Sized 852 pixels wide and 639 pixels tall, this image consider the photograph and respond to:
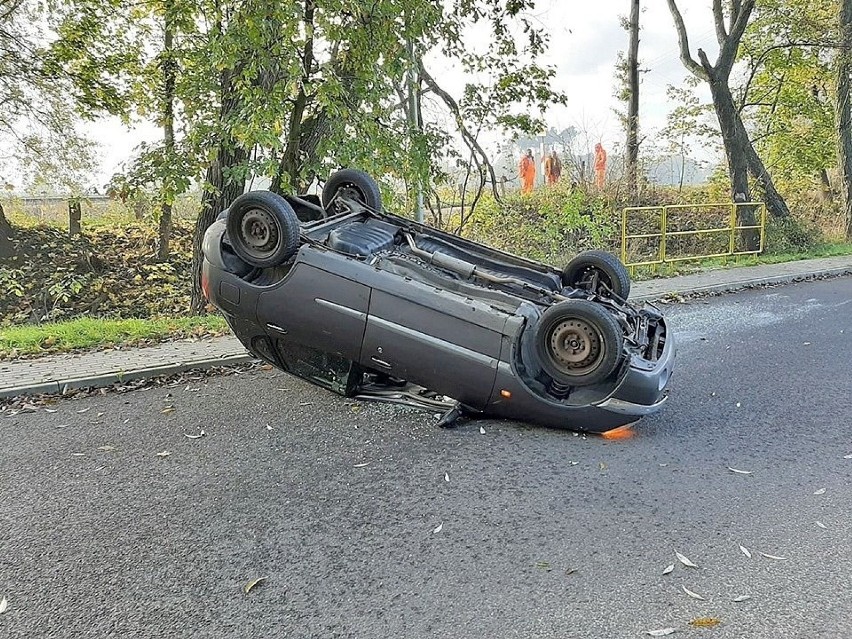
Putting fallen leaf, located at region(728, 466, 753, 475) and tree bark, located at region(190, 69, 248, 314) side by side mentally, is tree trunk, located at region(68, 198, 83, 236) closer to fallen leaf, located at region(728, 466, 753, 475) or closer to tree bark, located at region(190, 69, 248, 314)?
tree bark, located at region(190, 69, 248, 314)

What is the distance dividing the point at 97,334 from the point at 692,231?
1187 centimetres

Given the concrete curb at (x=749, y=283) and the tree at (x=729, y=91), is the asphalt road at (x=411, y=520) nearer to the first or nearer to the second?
the concrete curb at (x=749, y=283)

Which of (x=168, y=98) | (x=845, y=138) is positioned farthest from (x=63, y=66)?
(x=845, y=138)

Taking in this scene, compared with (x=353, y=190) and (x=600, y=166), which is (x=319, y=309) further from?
(x=600, y=166)

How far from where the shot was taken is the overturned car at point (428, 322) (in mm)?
4531

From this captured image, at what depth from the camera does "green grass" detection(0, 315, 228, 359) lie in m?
7.32

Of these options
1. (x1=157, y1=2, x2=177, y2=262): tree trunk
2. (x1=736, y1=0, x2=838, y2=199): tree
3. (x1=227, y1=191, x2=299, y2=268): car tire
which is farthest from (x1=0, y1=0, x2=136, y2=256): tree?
(x1=736, y1=0, x2=838, y2=199): tree

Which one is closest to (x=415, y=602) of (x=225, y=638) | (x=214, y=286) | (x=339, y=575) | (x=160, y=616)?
(x=339, y=575)

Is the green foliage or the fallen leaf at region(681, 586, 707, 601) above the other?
the green foliage

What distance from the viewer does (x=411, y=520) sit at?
3.60m

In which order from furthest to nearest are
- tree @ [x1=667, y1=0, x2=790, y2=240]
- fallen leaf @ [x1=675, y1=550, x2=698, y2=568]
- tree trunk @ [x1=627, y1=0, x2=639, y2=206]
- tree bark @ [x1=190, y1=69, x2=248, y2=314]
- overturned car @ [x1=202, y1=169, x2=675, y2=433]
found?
tree trunk @ [x1=627, y1=0, x2=639, y2=206] < tree @ [x1=667, y1=0, x2=790, y2=240] < tree bark @ [x1=190, y1=69, x2=248, y2=314] < overturned car @ [x1=202, y1=169, x2=675, y2=433] < fallen leaf @ [x1=675, y1=550, x2=698, y2=568]

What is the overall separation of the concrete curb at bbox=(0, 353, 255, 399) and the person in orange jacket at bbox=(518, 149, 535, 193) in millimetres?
10067

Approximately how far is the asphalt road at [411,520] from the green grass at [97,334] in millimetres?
1983

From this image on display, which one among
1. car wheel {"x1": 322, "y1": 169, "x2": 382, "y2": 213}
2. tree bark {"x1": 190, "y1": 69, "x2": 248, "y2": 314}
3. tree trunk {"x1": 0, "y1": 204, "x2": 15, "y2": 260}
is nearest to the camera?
car wheel {"x1": 322, "y1": 169, "x2": 382, "y2": 213}
